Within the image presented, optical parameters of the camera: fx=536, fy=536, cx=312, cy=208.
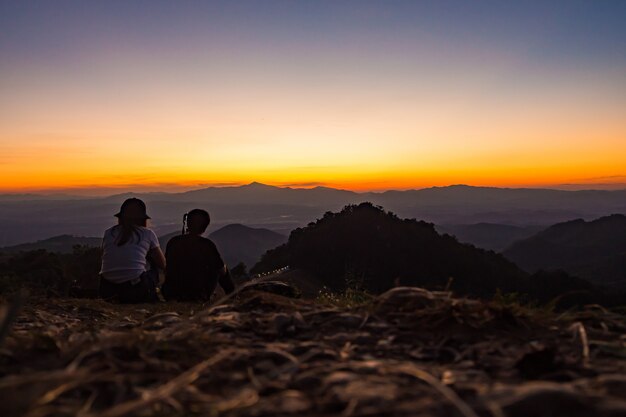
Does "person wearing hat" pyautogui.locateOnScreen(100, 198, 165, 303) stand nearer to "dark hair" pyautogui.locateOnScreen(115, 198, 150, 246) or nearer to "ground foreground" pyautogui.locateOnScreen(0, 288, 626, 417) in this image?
"dark hair" pyautogui.locateOnScreen(115, 198, 150, 246)

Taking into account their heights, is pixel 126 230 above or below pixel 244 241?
above

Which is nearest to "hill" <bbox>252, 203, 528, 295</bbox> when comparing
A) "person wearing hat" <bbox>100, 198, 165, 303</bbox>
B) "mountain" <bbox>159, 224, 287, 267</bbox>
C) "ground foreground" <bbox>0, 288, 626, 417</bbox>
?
"person wearing hat" <bbox>100, 198, 165, 303</bbox>

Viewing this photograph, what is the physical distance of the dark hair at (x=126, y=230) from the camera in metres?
7.61

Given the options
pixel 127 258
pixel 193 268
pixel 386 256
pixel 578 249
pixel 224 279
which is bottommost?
pixel 578 249

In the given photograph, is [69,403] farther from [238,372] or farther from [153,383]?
[238,372]

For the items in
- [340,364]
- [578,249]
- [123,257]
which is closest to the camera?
[340,364]

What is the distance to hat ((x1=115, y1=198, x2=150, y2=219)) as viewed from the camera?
773 cm

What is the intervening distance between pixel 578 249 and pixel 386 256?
231 ft

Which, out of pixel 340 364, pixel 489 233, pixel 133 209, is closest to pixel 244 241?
pixel 489 233

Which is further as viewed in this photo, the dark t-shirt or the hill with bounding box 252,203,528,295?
the hill with bounding box 252,203,528,295

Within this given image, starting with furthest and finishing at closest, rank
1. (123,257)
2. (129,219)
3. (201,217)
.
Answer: (201,217) → (129,219) → (123,257)

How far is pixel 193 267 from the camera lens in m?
8.32

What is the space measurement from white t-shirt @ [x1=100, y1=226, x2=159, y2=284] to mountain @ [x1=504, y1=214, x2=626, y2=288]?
72723 millimetres

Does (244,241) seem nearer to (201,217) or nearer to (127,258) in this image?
(201,217)
